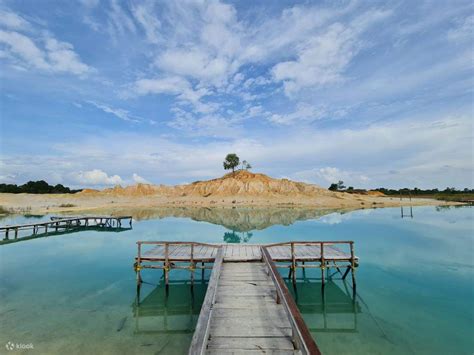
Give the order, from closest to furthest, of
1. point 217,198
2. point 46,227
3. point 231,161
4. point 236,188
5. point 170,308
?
point 170,308 → point 46,227 → point 217,198 → point 236,188 → point 231,161

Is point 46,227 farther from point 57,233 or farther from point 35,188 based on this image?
point 35,188

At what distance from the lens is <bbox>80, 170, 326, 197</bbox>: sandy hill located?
2972 inches

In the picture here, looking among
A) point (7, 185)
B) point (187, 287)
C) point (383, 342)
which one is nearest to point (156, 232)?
point (187, 287)

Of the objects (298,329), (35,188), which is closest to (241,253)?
(298,329)

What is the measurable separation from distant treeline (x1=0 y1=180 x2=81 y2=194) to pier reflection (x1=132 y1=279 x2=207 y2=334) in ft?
323

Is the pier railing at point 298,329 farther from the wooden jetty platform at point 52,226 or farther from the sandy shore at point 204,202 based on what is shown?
the sandy shore at point 204,202

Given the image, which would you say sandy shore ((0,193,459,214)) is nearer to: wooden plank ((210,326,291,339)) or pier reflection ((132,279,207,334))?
pier reflection ((132,279,207,334))

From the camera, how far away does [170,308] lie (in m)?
10.9

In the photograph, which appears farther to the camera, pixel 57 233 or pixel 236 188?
pixel 236 188

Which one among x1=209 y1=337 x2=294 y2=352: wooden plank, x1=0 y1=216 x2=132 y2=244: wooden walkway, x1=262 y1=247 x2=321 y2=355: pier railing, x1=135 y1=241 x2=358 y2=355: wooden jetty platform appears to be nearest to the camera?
x1=262 y1=247 x2=321 y2=355: pier railing

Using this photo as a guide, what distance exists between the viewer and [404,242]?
2317 cm

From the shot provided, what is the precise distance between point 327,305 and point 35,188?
109662 mm

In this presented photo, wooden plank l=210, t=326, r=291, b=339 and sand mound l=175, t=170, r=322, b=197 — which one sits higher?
sand mound l=175, t=170, r=322, b=197

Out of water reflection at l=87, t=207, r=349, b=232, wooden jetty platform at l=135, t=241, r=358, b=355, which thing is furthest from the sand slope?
wooden jetty platform at l=135, t=241, r=358, b=355
